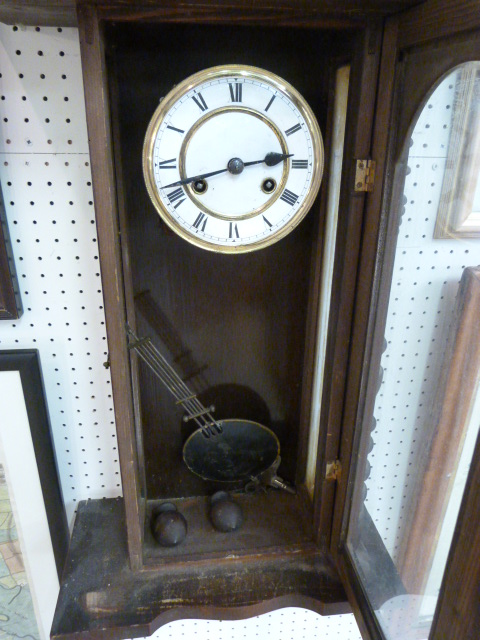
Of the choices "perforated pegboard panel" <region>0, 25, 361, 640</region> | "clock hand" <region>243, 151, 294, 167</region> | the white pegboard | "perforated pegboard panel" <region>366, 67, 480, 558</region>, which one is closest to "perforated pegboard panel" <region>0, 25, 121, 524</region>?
"perforated pegboard panel" <region>0, 25, 361, 640</region>

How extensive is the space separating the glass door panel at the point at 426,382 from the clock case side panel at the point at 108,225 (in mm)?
393

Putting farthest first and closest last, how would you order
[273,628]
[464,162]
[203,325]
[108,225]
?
[273,628], [203,325], [108,225], [464,162]

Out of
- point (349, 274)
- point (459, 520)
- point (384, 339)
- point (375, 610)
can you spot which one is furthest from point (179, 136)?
point (375, 610)

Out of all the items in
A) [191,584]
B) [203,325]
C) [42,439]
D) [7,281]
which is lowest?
[191,584]

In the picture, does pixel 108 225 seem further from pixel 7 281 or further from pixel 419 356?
pixel 419 356

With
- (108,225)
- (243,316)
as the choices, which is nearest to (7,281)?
(108,225)

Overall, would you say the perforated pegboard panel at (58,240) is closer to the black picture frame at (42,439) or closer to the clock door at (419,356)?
the black picture frame at (42,439)

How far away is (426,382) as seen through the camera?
69cm

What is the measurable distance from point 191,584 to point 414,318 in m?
0.61

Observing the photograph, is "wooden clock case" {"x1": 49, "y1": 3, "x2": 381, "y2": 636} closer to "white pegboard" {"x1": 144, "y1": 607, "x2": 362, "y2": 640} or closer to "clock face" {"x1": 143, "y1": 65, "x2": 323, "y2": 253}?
"clock face" {"x1": 143, "y1": 65, "x2": 323, "y2": 253}

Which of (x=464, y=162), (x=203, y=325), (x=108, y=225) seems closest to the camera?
(x=464, y=162)

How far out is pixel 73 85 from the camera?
30.8 inches

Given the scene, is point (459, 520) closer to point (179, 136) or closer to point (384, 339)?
point (384, 339)

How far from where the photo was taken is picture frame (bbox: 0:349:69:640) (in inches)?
36.3
